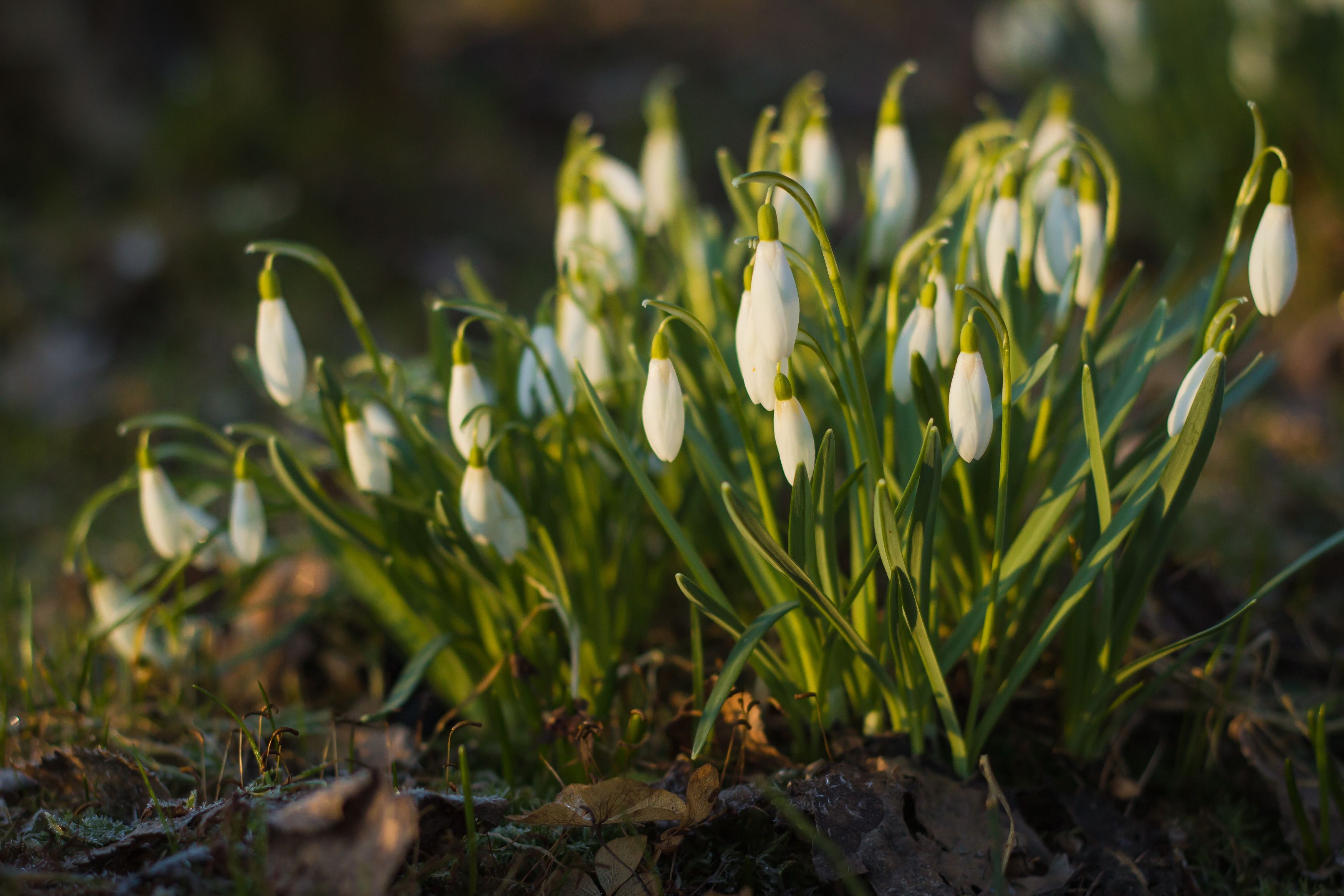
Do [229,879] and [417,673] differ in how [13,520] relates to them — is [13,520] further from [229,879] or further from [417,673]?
[229,879]

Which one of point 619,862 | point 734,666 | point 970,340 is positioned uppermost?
point 970,340

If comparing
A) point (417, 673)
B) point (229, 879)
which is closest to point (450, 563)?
point (417, 673)

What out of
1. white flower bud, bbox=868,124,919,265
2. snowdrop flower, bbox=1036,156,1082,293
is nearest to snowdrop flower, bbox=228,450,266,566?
white flower bud, bbox=868,124,919,265

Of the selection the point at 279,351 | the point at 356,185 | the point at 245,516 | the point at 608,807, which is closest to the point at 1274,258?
the point at 608,807

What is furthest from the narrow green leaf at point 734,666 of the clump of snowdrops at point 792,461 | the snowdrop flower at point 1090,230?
the snowdrop flower at point 1090,230

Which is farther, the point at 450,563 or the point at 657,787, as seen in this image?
the point at 450,563

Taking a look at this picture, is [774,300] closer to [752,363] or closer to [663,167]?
[752,363]

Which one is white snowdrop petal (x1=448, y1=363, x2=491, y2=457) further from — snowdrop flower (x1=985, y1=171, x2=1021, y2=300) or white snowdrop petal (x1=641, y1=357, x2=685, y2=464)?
snowdrop flower (x1=985, y1=171, x2=1021, y2=300)

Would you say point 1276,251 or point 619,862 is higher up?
point 1276,251
